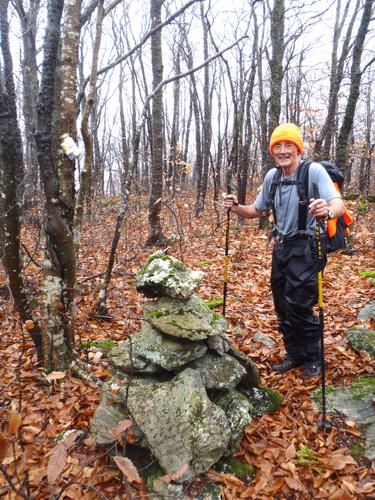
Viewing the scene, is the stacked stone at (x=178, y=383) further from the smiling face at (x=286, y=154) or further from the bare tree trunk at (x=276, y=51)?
the bare tree trunk at (x=276, y=51)

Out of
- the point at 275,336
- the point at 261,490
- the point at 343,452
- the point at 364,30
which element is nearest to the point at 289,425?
the point at 343,452

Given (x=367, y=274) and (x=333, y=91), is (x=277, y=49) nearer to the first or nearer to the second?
(x=333, y=91)

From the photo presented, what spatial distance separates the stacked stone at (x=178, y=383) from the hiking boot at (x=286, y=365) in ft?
2.18

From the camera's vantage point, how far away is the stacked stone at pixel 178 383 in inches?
105

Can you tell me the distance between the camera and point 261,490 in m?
2.72

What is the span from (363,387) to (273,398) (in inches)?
39.6

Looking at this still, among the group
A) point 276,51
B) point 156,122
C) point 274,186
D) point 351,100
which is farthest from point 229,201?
point 276,51

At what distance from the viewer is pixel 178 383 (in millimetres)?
2975

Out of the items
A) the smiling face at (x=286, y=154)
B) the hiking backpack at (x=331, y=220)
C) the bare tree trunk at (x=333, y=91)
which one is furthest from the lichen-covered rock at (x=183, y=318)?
the bare tree trunk at (x=333, y=91)

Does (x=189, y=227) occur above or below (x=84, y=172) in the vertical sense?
below

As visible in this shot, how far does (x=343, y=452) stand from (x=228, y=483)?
3.57 ft

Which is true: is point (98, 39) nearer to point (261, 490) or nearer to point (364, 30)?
point (261, 490)

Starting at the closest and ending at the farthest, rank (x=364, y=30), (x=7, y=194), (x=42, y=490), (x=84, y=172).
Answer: (x=42, y=490)
(x=7, y=194)
(x=84, y=172)
(x=364, y=30)

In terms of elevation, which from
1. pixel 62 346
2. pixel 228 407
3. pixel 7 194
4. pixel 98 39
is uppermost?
pixel 98 39
